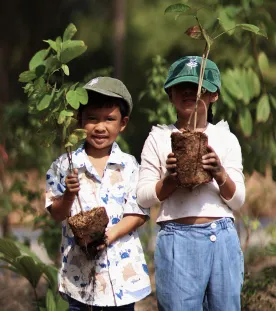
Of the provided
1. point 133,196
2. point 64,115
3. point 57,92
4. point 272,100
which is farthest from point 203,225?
point 272,100

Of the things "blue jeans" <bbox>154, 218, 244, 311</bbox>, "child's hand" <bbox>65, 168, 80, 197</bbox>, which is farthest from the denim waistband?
"child's hand" <bbox>65, 168, 80, 197</bbox>

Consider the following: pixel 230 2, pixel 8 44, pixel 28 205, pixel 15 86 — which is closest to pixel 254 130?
pixel 230 2

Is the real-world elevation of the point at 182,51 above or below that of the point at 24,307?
above

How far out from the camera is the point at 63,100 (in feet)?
13.5

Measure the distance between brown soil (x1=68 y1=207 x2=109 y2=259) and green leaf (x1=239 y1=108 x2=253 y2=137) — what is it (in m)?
1.90

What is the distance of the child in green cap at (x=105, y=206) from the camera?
4105 millimetres

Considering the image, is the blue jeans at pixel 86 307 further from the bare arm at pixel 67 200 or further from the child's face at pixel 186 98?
the child's face at pixel 186 98

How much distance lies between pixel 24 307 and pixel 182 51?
2071cm

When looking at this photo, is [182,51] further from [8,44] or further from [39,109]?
[39,109]

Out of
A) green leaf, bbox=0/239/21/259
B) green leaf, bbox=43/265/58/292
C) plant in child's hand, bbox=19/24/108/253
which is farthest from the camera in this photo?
green leaf, bbox=43/265/58/292

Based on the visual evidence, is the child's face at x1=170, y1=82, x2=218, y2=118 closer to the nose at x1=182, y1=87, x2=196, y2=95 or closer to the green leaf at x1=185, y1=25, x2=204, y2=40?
the nose at x1=182, y1=87, x2=196, y2=95

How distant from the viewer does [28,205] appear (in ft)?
21.7

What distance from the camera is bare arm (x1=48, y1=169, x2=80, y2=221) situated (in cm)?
397

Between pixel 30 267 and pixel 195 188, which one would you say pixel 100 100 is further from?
pixel 30 267
